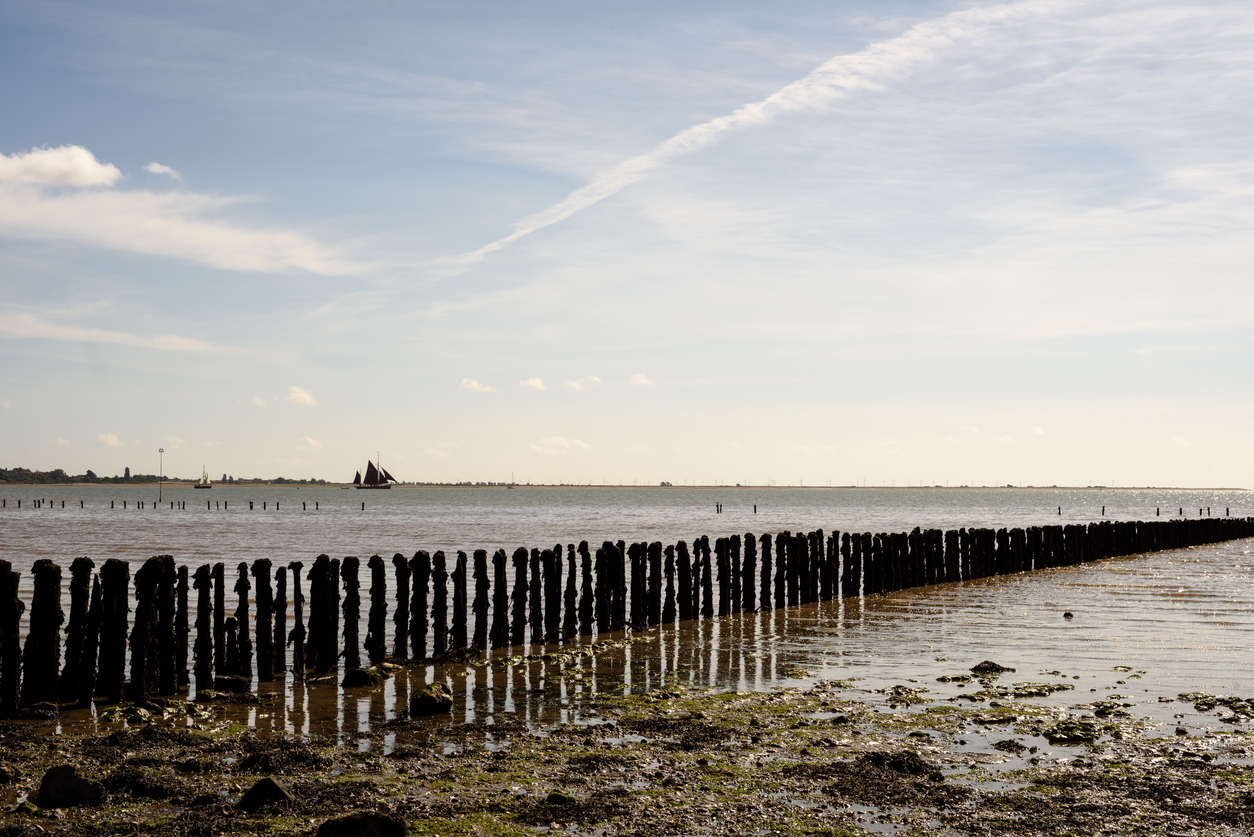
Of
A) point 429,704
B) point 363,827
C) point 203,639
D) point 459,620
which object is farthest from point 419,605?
point 363,827

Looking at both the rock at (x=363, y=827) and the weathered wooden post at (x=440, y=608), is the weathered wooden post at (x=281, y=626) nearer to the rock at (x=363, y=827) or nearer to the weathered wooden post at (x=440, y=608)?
the weathered wooden post at (x=440, y=608)

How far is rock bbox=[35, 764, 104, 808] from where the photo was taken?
267 inches

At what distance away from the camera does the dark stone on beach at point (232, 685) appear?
11.1 metres

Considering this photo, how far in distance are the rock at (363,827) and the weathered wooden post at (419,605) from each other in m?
7.31

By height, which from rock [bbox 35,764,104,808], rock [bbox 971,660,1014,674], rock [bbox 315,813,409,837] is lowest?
rock [bbox 971,660,1014,674]

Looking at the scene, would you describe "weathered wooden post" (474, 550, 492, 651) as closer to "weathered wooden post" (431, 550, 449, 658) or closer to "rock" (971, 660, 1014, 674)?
"weathered wooden post" (431, 550, 449, 658)

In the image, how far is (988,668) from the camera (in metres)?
11.9

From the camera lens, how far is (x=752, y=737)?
28.4 ft

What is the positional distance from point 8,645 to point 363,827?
6.11 metres

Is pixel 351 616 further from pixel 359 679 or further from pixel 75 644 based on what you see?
pixel 75 644

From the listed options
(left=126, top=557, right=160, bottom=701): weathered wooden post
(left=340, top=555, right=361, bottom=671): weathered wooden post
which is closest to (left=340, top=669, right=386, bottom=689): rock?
(left=340, top=555, right=361, bottom=671): weathered wooden post

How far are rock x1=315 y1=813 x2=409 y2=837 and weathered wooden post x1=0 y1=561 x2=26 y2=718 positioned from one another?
5.72 m

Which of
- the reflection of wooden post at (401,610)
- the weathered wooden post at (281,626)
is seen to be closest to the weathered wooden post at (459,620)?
the reflection of wooden post at (401,610)

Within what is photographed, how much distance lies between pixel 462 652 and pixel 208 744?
517 centimetres
